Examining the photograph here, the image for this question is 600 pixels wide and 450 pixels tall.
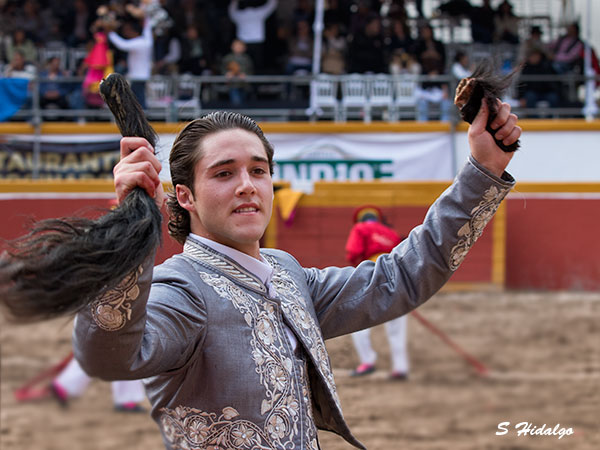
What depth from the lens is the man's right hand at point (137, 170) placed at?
1.26 m

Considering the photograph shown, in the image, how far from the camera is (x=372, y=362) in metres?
6.20

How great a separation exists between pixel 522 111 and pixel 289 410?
8419 mm

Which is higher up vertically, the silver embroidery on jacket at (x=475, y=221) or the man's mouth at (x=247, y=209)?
the man's mouth at (x=247, y=209)

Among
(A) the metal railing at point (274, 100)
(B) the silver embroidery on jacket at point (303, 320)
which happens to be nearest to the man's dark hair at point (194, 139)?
(B) the silver embroidery on jacket at point (303, 320)

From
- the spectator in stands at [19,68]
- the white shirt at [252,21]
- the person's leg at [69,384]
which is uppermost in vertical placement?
the white shirt at [252,21]

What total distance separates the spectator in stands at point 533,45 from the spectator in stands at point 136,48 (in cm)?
426

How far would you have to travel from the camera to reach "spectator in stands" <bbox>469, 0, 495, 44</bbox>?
10491 millimetres

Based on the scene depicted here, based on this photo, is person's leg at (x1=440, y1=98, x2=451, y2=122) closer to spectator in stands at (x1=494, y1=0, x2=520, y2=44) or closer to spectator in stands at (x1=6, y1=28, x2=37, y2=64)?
spectator in stands at (x1=494, y1=0, x2=520, y2=44)

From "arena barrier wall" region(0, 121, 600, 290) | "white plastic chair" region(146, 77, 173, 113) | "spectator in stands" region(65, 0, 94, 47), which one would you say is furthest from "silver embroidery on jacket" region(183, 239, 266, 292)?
"spectator in stands" region(65, 0, 94, 47)

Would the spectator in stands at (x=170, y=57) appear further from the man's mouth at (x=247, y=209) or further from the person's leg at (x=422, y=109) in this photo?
the man's mouth at (x=247, y=209)

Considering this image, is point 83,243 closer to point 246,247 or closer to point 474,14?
point 246,247

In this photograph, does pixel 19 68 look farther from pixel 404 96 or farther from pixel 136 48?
pixel 404 96

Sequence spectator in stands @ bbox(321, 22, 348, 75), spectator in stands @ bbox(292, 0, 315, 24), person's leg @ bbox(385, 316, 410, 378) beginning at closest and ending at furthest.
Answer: person's leg @ bbox(385, 316, 410, 378), spectator in stands @ bbox(321, 22, 348, 75), spectator in stands @ bbox(292, 0, 315, 24)

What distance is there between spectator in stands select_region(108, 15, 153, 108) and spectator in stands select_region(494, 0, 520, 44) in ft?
13.8
